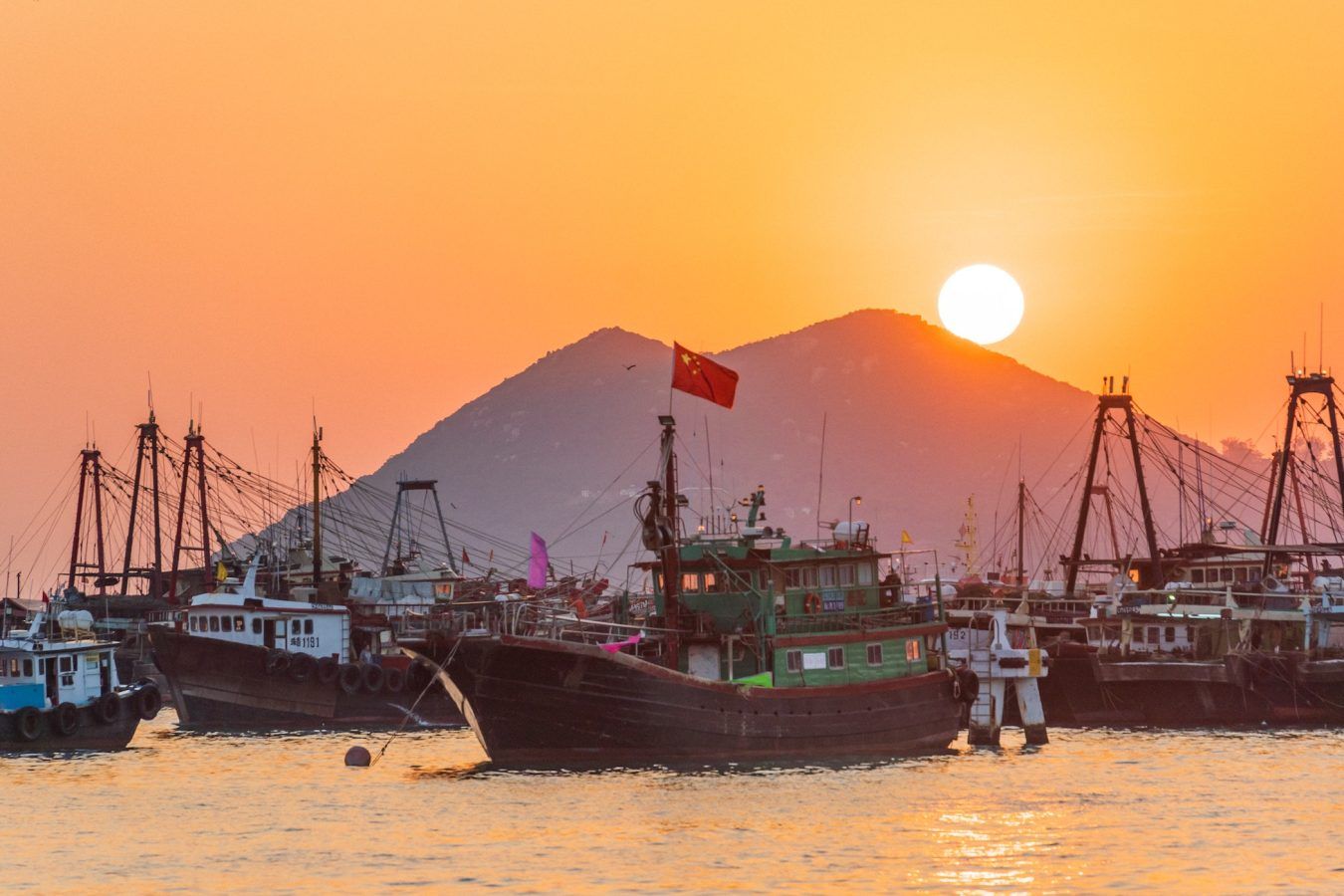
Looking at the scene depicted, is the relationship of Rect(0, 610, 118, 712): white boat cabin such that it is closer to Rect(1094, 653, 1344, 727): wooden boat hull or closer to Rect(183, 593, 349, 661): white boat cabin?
Rect(183, 593, 349, 661): white boat cabin

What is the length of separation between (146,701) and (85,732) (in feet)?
9.50

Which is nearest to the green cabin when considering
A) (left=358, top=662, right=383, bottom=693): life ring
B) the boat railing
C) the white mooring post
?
the boat railing

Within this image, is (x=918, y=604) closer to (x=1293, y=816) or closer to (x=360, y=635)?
(x=1293, y=816)

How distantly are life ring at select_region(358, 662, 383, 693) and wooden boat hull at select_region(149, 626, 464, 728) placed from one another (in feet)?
1.01

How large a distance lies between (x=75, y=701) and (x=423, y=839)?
31.1 meters

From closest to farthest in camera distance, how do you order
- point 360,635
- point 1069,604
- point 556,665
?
point 556,665 → point 360,635 → point 1069,604

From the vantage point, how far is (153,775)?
64.4 meters

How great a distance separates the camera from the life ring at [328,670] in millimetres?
87375

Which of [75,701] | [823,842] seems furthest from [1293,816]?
[75,701]

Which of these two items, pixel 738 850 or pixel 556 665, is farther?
pixel 556 665

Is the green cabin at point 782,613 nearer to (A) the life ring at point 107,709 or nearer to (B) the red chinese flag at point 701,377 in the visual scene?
(B) the red chinese flag at point 701,377

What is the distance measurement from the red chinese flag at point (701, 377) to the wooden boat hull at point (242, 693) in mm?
27335

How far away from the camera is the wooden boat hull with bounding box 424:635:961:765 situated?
59.1 meters

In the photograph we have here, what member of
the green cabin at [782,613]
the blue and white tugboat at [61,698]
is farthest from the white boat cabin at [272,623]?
the green cabin at [782,613]
